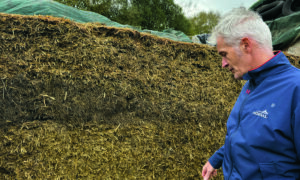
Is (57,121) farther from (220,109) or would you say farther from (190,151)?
(220,109)

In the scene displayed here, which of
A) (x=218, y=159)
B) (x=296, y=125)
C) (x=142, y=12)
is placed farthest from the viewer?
(x=142, y=12)

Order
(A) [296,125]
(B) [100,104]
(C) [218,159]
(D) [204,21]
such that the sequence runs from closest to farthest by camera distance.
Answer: (A) [296,125]
(C) [218,159]
(B) [100,104]
(D) [204,21]

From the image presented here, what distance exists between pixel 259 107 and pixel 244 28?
481 millimetres

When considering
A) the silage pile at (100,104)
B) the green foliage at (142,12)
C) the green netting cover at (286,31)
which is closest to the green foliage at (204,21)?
the green foliage at (142,12)

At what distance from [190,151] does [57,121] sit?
1778mm

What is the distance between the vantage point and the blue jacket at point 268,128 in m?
1.04

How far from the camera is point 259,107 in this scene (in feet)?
3.80

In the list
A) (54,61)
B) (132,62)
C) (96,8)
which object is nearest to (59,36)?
(54,61)

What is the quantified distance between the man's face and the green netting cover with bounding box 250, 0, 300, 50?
3.83 meters

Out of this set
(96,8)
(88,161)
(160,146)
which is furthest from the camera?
(96,8)

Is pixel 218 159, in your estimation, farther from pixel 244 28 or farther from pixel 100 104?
pixel 100 104

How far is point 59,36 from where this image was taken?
2.42m

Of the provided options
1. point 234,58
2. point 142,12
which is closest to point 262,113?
point 234,58

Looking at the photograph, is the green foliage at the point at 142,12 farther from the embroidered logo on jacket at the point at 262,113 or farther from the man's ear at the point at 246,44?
the embroidered logo on jacket at the point at 262,113
